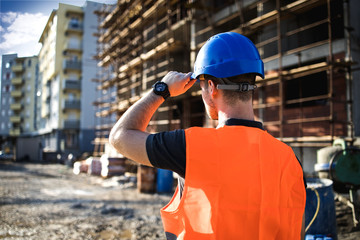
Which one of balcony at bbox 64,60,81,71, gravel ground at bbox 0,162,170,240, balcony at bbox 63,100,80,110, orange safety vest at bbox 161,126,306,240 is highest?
balcony at bbox 64,60,81,71

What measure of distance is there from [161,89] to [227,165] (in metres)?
0.49

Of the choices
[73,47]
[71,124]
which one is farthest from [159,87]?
[73,47]

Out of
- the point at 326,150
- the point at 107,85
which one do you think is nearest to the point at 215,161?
the point at 326,150

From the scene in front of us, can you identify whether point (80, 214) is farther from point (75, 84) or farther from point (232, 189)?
point (75, 84)

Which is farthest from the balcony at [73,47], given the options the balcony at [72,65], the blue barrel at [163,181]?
the blue barrel at [163,181]

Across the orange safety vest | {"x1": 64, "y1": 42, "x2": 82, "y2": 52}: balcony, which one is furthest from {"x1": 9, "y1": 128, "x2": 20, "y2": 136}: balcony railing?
the orange safety vest

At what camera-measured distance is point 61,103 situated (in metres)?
37.4

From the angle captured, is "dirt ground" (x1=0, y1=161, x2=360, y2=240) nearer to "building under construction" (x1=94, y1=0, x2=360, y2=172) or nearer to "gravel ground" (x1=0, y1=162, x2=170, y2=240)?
"gravel ground" (x1=0, y1=162, x2=170, y2=240)

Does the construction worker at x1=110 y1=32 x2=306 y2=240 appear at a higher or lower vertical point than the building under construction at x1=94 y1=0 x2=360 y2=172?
lower

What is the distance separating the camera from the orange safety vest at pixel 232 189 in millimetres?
1098

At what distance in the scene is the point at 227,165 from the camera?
1094mm

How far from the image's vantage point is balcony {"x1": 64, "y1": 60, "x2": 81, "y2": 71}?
36.9 meters

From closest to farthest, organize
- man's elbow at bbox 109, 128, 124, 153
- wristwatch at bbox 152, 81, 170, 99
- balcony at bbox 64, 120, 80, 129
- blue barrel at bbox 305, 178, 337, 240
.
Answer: man's elbow at bbox 109, 128, 124, 153 < wristwatch at bbox 152, 81, 170, 99 < blue barrel at bbox 305, 178, 337, 240 < balcony at bbox 64, 120, 80, 129

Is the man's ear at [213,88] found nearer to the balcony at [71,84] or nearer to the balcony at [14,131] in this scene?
the balcony at [71,84]
